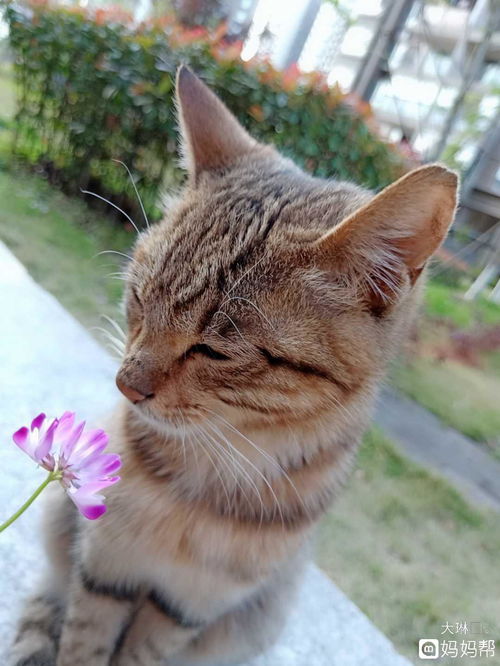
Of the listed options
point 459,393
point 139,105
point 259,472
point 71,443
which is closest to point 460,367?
point 459,393

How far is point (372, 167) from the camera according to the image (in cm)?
222

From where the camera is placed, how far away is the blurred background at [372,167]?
148 centimetres

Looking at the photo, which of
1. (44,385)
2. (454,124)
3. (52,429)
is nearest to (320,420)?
(52,429)

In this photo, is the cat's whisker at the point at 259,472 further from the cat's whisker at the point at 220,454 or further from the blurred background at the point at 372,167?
the blurred background at the point at 372,167

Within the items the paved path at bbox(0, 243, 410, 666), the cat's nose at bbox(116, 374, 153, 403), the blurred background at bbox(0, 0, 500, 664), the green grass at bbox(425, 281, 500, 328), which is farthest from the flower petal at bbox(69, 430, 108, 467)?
the green grass at bbox(425, 281, 500, 328)

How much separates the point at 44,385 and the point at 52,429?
40.7 inches

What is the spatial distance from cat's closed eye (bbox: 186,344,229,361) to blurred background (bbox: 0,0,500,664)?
63 centimetres

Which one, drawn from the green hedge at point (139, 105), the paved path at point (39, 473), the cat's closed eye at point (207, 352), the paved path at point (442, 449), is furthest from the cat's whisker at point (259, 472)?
the green hedge at point (139, 105)

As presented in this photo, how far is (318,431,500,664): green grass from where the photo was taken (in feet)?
4.32

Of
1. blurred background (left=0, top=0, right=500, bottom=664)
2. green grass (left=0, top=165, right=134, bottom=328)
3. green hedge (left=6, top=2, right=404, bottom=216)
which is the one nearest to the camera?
blurred background (left=0, top=0, right=500, bottom=664)

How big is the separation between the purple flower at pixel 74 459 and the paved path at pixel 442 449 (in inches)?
55.1

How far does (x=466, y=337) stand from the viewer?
194 centimetres

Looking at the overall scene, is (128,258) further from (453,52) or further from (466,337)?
(453,52)

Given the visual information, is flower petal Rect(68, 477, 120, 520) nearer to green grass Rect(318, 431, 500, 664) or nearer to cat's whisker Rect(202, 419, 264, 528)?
cat's whisker Rect(202, 419, 264, 528)
